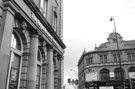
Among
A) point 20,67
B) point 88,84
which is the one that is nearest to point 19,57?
point 20,67

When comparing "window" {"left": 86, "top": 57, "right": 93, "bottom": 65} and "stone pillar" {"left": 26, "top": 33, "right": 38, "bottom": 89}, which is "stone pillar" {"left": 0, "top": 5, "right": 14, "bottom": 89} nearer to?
"stone pillar" {"left": 26, "top": 33, "right": 38, "bottom": 89}

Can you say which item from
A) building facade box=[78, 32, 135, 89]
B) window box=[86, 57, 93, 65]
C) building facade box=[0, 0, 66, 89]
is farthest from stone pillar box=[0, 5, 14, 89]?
window box=[86, 57, 93, 65]

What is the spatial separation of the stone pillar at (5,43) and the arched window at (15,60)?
154 centimetres

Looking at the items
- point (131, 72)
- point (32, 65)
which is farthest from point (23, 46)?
point (131, 72)

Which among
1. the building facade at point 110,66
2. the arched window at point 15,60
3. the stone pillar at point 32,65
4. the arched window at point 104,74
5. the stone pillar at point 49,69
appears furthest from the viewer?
the arched window at point 104,74

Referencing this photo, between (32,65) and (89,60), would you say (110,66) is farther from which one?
(32,65)

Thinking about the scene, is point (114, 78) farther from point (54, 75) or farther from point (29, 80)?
point (29, 80)

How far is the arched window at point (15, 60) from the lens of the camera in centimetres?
939

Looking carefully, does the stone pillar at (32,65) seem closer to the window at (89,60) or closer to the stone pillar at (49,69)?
the stone pillar at (49,69)

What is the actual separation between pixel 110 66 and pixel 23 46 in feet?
126

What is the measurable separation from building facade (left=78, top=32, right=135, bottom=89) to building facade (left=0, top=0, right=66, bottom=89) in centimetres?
3313

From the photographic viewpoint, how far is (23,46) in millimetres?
11039

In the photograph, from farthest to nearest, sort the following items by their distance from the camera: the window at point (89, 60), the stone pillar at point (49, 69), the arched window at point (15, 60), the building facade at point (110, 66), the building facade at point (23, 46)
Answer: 1. the window at point (89, 60)
2. the building facade at point (110, 66)
3. the stone pillar at point (49, 69)
4. the arched window at point (15, 60)
5. the building facade at point (23, 46)

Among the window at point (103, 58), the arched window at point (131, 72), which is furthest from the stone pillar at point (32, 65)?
the arched window at point (131, 72)
